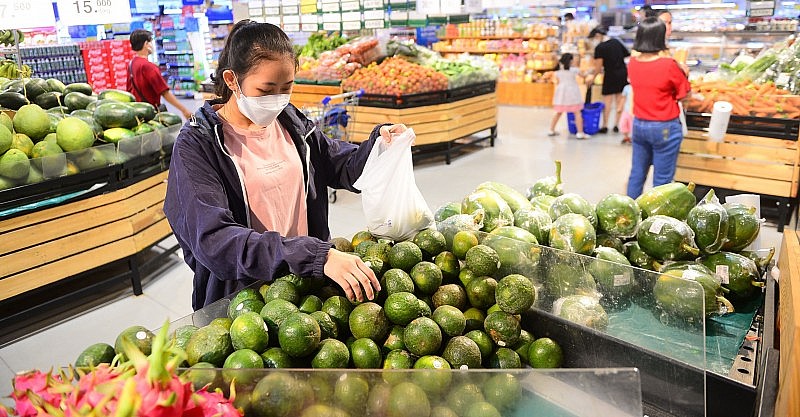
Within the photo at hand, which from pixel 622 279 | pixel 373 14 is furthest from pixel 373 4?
pixel 622 279

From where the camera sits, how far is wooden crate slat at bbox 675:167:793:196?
16.5 feet

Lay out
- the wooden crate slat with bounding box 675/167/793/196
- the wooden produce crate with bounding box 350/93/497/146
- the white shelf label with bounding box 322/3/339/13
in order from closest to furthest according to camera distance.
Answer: the wooden crate slat with bounding box 675/167/793/196 < the wooden produce crate with bounding box 350/93/497/146 < the white shelf label with bounding box 322/3/339/13

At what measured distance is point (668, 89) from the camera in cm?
476

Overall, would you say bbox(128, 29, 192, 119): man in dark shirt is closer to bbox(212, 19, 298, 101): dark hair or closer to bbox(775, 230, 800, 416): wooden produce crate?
bbox(212, 19, 298, 101): dark hair

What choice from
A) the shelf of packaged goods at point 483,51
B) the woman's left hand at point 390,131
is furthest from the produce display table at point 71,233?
the shelf of packaged goods at point 483,51

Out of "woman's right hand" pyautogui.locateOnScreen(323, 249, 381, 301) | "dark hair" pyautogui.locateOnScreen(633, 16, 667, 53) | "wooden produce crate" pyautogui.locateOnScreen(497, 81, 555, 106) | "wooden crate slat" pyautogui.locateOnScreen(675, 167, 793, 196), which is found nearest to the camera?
"woman's right hand" pyautogui.locateOnScreen(323, 249, 381, 301)

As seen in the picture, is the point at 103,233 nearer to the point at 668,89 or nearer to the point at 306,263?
the point at 306,263

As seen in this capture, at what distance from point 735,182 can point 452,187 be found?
2705 millimetres

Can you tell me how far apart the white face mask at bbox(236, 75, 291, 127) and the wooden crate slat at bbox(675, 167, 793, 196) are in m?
4.69

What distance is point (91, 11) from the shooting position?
5316 millimetres

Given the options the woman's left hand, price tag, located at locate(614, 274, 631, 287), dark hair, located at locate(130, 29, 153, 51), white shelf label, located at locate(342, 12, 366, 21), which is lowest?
price tag, located at locate(614, 274, 631, 287)

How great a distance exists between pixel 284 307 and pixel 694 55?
36.5 feet

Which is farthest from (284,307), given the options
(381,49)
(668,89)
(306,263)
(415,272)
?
(381,49)

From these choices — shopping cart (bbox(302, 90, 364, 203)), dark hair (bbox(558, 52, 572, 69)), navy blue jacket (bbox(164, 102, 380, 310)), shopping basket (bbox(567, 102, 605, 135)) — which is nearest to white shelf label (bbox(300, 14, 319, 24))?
shopping cart (bbox(302, 90, 364, 203))
